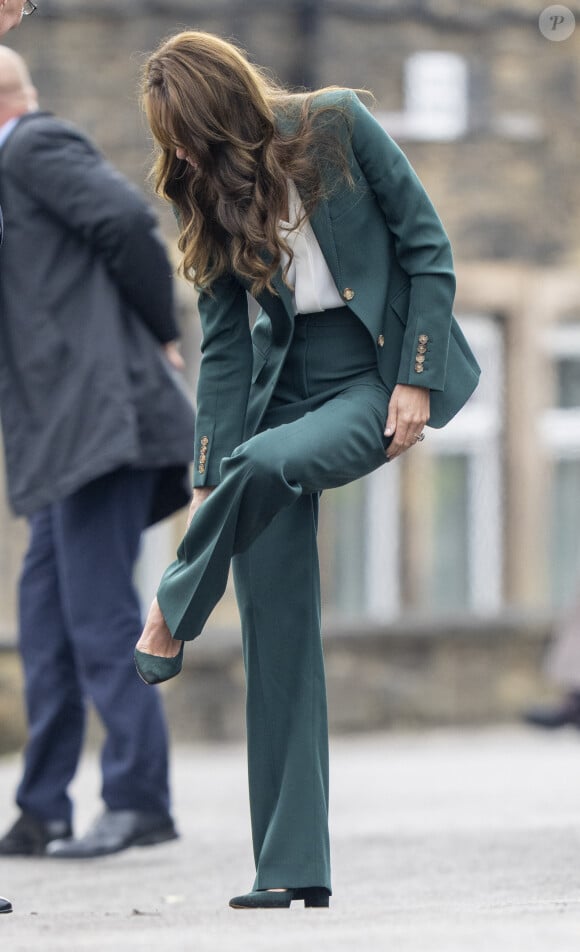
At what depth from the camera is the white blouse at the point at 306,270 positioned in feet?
13.8

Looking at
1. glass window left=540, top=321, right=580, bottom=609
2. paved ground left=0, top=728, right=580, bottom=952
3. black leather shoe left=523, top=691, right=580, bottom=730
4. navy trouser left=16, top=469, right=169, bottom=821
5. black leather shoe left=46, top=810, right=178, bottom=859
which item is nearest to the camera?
paved ground left=0, top=728, right=580, bottom=952

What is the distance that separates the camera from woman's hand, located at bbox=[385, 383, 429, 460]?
4.18m

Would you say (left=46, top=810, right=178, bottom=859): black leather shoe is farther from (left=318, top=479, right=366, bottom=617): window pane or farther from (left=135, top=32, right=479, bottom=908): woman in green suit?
(left=318, top=479, right=366, bottom=617): window pane

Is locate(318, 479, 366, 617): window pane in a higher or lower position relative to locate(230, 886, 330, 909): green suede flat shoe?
higher

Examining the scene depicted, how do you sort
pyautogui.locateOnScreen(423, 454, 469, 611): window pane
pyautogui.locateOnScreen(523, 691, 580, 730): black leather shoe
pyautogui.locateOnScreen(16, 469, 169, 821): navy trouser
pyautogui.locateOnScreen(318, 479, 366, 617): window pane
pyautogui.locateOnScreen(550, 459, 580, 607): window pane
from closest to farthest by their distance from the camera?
pyautogui.locateOnScreen(16, 469, 169, 821): navy trouser, pyautogui.locateOnScreen(523, 691, 580, 730): black leather shoe, pyautogui.locateOnScreen(318, 479, 366, 617): window pane, pyautogui.locateOnScreen(423, 454, 469, 611): window pane, pyautogui.locateOnScreen(550, 459, 580, 607): window pane

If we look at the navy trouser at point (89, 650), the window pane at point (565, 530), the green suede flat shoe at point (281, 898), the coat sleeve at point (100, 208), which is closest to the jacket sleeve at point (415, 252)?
the green suede flat shoe at point (281, 898)

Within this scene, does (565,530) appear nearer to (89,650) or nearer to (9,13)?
(89,650)

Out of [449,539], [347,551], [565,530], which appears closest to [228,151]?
[347,551]

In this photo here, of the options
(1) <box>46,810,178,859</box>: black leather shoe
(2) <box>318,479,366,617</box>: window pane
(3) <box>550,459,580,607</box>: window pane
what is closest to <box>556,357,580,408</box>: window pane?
(3) <box>550,459,580,607</box>: window pane

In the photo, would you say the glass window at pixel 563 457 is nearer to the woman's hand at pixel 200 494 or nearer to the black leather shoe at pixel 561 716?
the black leather shoe at pixel 561 716

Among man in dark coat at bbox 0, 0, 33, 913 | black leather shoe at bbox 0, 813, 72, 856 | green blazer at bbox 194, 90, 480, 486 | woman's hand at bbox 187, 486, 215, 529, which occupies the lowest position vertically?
black leather shoe at bbox 0, 813, 72, 856

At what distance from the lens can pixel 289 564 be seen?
4.25 metres

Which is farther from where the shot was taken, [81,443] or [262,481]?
[81,443]

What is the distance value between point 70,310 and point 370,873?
1671 mm
